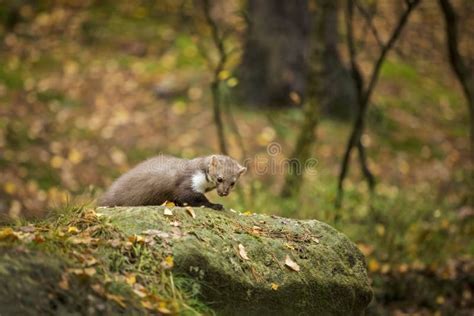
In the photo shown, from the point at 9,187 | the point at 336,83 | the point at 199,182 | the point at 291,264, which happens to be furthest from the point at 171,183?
the point at 336,83

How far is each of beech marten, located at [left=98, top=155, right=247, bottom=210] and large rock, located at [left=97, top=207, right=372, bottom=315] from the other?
534 mm

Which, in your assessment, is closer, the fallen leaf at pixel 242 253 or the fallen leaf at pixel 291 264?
the fallen leaf at pixel 242 253

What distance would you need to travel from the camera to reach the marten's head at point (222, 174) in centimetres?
710

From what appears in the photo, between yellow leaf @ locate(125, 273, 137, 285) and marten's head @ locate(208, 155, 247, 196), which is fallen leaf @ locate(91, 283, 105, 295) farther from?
marten's head @ locate(208, 155, 247, 196)

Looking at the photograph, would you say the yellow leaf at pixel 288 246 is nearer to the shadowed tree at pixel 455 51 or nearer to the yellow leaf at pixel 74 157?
the shadowed tree at pixel 455 51

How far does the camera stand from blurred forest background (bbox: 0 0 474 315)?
438 inches

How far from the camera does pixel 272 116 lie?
15.4 metres

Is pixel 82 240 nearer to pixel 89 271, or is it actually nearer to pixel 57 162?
pixel 89 271

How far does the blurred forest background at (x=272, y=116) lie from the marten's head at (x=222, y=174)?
312 cm

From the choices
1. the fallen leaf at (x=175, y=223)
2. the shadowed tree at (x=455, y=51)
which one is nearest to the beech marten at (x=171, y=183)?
the fallen leaf at (x=175, y=223)

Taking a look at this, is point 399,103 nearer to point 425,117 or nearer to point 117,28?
point 425,117

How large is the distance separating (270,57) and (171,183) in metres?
9.60

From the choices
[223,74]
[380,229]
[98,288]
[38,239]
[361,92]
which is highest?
[38,239]

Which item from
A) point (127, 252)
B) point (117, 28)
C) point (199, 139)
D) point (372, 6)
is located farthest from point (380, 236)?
point (117, 28)
